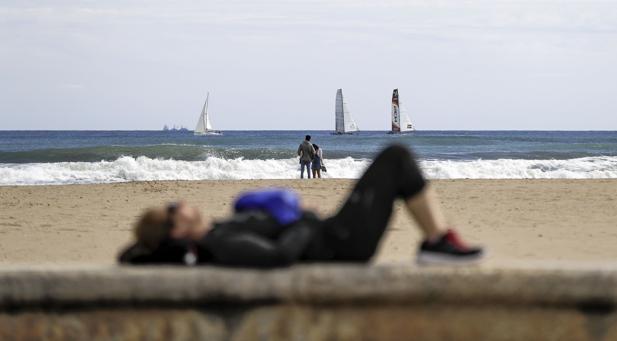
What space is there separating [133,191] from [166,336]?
14.7 metres

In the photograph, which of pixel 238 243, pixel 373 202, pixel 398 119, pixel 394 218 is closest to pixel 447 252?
pixel 373 202

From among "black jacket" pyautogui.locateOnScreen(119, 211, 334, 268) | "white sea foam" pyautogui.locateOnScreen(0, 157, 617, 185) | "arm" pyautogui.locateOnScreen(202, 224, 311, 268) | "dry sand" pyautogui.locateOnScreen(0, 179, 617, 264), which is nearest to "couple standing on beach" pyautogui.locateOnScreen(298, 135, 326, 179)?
"dry sand" pyautogui.locateOnScreen(0, 179, 617, 264)

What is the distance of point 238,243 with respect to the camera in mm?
3785

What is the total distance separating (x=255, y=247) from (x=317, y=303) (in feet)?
1.12

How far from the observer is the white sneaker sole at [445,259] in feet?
12.5

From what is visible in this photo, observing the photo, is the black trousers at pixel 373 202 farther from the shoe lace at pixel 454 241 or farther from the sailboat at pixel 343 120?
the sailboat at pixel 343 120

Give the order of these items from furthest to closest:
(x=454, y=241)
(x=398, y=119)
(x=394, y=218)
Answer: (x=398, y=119) < (x=394, y=218) < (x=454, y=241)

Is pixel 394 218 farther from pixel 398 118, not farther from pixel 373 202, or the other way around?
pixel 398 118

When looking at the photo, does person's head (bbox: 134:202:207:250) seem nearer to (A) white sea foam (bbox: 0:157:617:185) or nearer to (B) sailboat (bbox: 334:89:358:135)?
(A) white sea foam (bbox: 0:157:617:185)

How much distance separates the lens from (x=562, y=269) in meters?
3.62

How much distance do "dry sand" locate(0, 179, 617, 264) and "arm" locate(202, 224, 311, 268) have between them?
3.85m

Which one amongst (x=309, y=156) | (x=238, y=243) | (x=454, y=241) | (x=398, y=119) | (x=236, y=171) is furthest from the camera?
(x=398, y=119)

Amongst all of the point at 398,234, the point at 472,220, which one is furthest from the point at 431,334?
the point at 472,220

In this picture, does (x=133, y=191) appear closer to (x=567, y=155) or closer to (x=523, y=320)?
(x=523, y=320)
